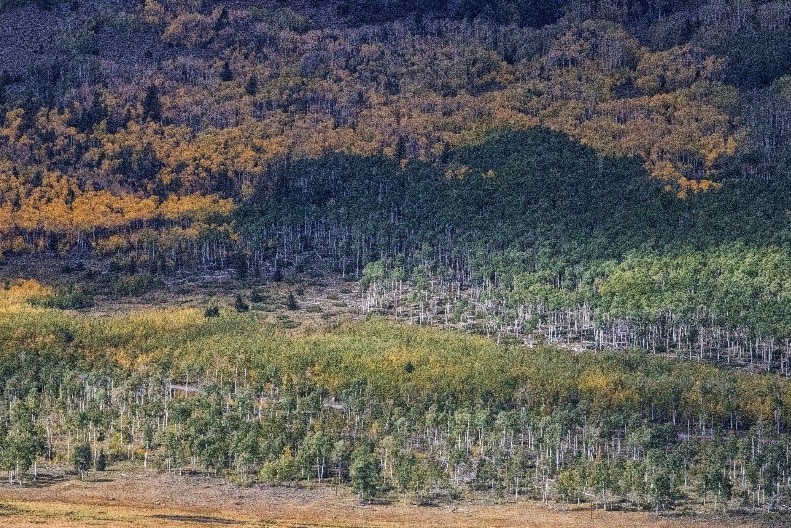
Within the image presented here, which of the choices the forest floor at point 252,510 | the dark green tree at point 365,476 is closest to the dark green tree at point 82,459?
the forest floor at point 252,510

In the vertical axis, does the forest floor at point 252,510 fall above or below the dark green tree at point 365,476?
below

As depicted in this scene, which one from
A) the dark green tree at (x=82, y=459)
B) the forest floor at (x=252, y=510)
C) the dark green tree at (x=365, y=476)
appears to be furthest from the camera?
the dark green tree at (x=82, y=459)

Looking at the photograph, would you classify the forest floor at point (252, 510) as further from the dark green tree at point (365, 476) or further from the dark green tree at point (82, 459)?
the dark green tree at point (82, 459)

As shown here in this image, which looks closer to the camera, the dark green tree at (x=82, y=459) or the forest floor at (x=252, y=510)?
the forest floor at (x=252, y=510)

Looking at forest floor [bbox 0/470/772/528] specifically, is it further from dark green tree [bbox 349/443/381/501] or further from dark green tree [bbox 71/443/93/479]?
dark green tree [bbox 71/443/93/479]

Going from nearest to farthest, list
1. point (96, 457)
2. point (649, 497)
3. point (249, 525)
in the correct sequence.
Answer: point (249, 525)
point (649, 497)
point (96, 457)

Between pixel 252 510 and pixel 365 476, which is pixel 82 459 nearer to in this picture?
pixel 252 510

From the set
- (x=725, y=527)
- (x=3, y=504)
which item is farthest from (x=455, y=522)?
(x=3, y=504)

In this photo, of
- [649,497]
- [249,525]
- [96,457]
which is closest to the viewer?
[249,525]

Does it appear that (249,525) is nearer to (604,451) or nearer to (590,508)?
(590,508)

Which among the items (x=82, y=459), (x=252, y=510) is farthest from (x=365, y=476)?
(x=82, y=459)
